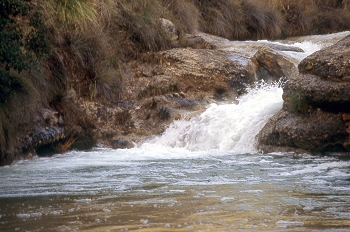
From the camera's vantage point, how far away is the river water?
4.85 m

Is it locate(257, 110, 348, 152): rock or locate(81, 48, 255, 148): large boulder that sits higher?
locate(81, 48, 255, 148): large boulder

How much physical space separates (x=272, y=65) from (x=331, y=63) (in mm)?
4576

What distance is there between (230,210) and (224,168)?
3.22 meters

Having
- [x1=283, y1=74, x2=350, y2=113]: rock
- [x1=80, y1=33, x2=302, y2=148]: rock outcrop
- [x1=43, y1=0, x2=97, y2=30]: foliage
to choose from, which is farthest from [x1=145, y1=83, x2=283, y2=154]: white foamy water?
[x1=43, y1=0, x2=97, y2=30]: foliage

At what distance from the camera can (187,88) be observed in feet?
46.8

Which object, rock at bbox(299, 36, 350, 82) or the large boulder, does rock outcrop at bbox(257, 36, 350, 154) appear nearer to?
rock at bbox(299, 36, 350, 82)

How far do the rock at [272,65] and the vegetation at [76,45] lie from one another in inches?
86.8

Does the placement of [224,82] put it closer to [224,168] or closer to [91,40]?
[91,40]

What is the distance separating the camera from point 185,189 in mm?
6555

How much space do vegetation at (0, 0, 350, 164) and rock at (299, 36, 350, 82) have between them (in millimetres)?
3618

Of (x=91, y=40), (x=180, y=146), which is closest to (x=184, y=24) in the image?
(x=91, y=40)

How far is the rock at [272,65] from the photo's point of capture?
14586mm

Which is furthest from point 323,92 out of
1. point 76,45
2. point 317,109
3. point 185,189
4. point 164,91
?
point 76,45

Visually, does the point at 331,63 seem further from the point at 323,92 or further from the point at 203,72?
the point at 203,72
